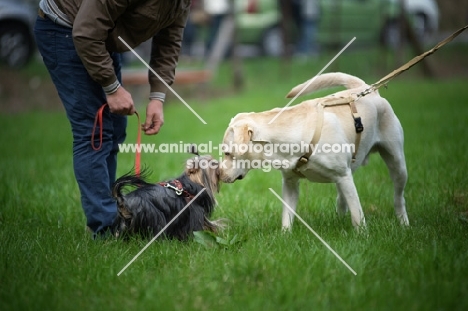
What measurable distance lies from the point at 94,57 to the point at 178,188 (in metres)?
1.18

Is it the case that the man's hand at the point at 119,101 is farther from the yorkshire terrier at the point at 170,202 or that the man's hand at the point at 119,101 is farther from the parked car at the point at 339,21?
the parked car at the point at 339,21

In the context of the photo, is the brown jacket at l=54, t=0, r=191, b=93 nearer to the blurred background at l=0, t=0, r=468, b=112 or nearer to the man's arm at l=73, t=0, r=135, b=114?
the man's arm at l=73, t=0, r=135, b=114

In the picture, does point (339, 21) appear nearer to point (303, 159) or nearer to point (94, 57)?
point (303, 159)

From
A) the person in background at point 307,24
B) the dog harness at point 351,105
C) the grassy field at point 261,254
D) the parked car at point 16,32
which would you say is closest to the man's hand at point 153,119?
the grassy field at point 261,254

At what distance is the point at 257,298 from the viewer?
11.0ft

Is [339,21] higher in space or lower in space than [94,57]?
higher

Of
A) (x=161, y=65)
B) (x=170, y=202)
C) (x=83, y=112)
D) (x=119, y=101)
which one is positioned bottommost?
(x=170, y=202)

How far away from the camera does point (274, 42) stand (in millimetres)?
19375

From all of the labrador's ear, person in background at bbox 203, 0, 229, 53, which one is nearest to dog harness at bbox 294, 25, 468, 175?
the labrador's ear

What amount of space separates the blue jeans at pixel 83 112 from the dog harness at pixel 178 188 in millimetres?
430

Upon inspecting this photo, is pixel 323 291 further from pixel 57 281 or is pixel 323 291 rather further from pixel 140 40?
pixel 140 40

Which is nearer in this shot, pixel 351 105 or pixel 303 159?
pixel 303 159

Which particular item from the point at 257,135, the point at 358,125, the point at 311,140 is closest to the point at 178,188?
the point at 257,135

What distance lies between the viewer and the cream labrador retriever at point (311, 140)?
429 centimetres
